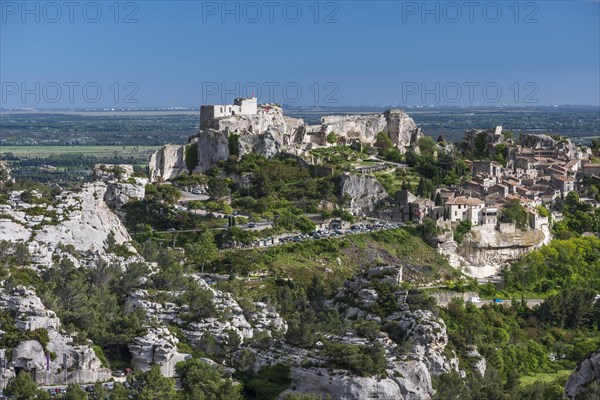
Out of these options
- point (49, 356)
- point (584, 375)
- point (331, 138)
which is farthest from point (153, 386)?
point (331, 138)

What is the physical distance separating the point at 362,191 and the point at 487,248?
730cm

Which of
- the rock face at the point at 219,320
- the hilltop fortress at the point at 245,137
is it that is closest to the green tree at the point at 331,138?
the hilltop fortress at the point at 245,137

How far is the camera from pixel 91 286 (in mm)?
36438

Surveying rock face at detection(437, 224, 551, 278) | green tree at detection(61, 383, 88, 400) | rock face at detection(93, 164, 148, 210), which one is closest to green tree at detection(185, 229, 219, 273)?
rock face at detection(93, 164, 148, 210)

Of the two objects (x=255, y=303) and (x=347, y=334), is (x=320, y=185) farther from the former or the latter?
(x=347, y=334)

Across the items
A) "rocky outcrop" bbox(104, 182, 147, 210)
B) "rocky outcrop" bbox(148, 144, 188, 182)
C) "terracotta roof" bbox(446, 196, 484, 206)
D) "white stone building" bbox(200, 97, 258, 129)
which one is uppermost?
"white stone building" bbox(200, 97, 258, 129)

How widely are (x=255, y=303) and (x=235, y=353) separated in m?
5.45

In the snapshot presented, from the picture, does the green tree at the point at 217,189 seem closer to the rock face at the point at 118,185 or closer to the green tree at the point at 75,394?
the rock face at the point at 118,185

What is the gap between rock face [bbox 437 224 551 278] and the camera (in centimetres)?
5594

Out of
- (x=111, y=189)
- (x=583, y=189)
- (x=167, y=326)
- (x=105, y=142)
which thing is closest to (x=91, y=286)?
(x=167, y=326)

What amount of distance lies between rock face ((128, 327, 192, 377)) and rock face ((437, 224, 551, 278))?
25.3 meters

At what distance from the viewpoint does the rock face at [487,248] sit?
55938 millimetres

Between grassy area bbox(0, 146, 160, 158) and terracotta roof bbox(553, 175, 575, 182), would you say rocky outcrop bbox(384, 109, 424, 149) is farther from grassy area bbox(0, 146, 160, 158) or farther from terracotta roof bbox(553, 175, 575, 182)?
grassy area bbox(0, 146, 160, 158)

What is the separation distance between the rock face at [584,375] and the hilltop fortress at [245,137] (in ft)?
104
